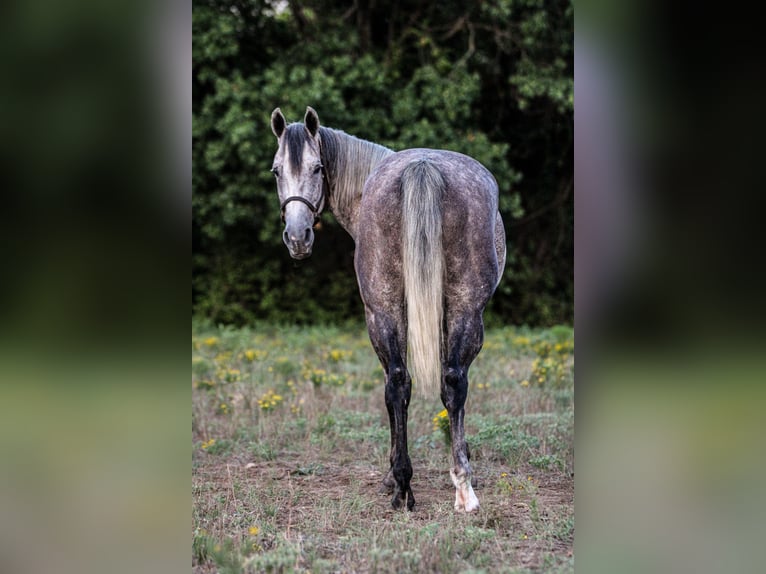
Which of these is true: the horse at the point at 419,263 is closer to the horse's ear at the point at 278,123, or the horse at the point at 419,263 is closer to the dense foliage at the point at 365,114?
the horse's ear at the point at 278,123

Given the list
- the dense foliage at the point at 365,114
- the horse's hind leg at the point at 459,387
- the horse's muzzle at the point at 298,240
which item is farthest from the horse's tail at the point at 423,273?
the dense foliage at the point at 365,114

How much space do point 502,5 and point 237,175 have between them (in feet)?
18.7

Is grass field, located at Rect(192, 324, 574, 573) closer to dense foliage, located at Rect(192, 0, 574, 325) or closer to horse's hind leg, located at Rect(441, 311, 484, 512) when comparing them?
horse's hind leg, located at Rect(441, 311, 484, 512)

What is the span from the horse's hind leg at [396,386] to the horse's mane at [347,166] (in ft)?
3.15

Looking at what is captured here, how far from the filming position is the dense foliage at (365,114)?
1228 cm

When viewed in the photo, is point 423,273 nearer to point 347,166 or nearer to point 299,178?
point 299,178

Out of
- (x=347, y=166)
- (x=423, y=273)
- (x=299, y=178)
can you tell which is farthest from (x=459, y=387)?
(x=347, y=166)

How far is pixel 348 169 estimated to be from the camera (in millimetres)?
4676
